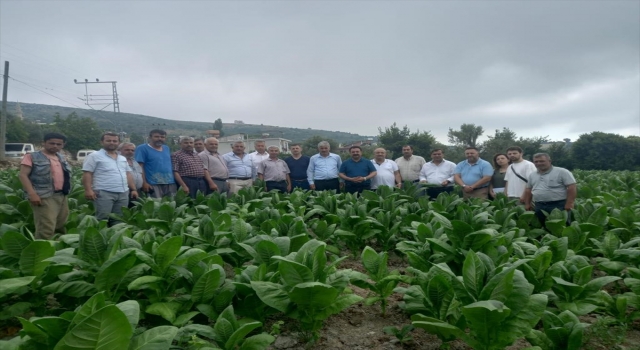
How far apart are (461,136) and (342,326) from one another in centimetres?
5833

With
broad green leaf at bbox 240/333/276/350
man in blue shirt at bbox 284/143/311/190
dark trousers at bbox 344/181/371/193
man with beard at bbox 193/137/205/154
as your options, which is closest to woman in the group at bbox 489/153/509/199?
dark trousers at bbox 344/181/371/193

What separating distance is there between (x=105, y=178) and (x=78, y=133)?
71640 mm

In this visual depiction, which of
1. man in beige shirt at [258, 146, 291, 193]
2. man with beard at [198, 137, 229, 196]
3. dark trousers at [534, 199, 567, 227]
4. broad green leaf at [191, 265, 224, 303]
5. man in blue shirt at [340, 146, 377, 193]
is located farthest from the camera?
man in beige shirt at [258, 146, 291, 193]

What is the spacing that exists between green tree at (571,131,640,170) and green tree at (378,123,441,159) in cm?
2110

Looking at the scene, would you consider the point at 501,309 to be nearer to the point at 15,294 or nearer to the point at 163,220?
the point at 15,294

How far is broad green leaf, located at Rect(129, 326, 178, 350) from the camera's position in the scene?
173cm

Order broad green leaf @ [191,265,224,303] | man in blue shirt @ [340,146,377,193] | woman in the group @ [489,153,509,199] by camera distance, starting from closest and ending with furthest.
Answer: broad green leaf @ [191,265,224,303]
woman in the group @ [489,153,509,199]
man in blue shirt @ [340,146,377,193]

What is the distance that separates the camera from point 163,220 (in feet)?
14.4

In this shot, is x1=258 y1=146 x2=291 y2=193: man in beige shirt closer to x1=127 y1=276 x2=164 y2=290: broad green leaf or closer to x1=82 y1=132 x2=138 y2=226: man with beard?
x1=82 y1=132 x2=138 y2=226: man with beard

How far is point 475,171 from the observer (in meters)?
8.12

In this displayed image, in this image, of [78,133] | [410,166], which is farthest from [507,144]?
[78,133]

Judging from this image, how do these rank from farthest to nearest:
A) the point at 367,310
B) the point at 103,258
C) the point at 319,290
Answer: the point at 367,310 < the point at 103,258 < the point at 319,290

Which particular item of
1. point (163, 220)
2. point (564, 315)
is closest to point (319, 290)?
point (564, 315)

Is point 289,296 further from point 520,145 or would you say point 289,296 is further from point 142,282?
point 520,145
